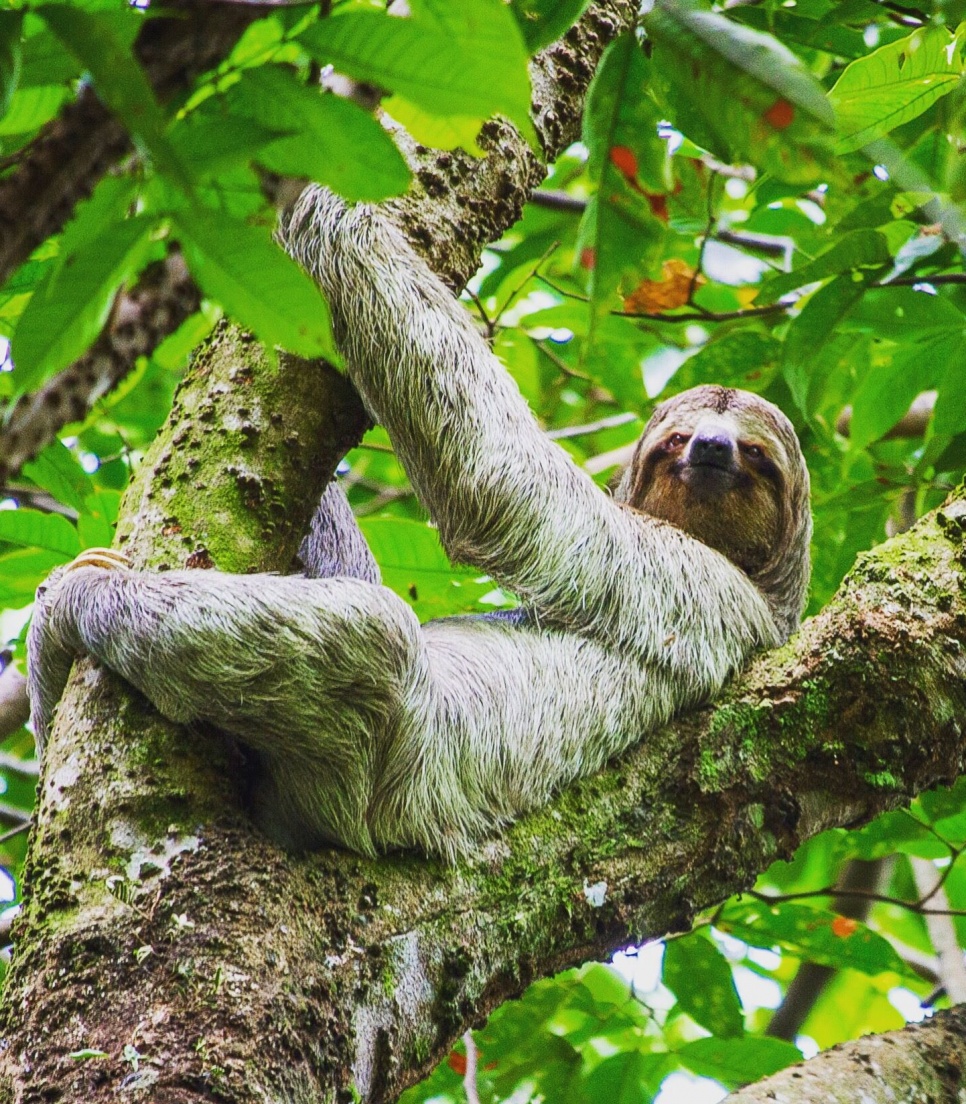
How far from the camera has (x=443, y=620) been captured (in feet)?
20.0

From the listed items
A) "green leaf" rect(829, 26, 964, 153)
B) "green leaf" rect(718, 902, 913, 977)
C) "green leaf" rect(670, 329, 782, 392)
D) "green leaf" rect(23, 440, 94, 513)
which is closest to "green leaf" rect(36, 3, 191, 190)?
"green leaf" rect(829, 26, 964, 153)

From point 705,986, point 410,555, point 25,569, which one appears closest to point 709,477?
point 410,555

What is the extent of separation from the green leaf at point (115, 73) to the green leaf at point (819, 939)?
6.18 metres

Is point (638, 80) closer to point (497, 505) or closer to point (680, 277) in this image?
point (497, 505)

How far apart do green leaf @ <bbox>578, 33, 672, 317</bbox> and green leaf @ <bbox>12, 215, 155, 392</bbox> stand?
41.1 inches

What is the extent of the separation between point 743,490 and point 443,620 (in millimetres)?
2133

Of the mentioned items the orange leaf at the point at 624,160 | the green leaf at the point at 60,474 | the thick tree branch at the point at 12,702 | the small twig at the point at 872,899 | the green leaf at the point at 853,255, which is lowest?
the small twig at the point at 872,899

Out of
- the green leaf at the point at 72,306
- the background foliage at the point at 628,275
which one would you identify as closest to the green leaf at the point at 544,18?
the background foliage at the point at 628,275

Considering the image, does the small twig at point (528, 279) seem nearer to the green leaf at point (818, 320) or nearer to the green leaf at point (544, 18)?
the green leaf at point (818, 320)

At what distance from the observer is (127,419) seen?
31.2ft

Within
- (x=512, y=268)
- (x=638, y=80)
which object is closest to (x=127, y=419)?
(x=512, y=268)

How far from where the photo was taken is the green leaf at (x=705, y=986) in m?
6.58

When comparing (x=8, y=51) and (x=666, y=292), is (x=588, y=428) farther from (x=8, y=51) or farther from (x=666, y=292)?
(x=8, y=51)

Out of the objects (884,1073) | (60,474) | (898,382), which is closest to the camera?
(884,1073)
